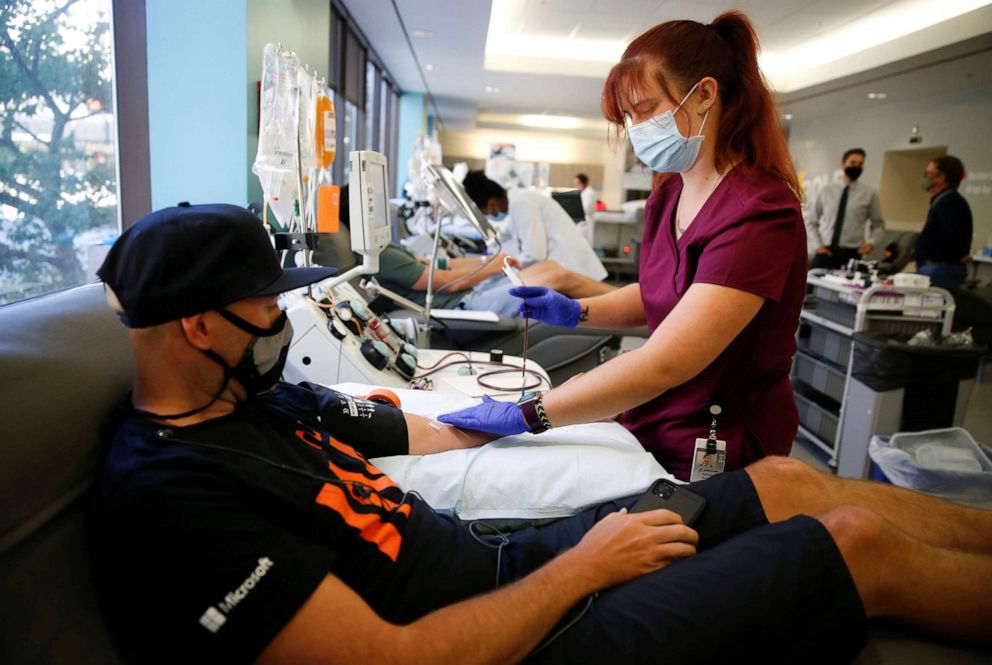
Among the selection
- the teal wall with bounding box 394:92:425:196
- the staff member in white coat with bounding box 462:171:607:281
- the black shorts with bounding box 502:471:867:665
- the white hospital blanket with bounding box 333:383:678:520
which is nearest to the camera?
the black shorts with bounding box 502:471:867:665

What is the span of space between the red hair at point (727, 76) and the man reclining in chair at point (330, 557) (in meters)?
0.77

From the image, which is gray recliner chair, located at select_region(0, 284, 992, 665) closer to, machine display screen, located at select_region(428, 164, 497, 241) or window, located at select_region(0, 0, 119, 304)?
window, located at select_region(0, 0, 119, 304)

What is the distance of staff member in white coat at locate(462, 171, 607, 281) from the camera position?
393 cm

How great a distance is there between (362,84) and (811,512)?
641cm

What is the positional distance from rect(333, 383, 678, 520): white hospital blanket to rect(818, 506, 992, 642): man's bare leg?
1.18ft

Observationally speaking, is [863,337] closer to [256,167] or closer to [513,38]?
[256,167]

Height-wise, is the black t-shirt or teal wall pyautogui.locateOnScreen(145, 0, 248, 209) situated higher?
teal wall pyautogui.locateOnScreen(145, 0, 248, 209)

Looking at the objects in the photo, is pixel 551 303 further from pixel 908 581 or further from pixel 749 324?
pixel 908 581

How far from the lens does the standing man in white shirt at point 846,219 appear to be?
576cm

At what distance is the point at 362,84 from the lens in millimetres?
6555

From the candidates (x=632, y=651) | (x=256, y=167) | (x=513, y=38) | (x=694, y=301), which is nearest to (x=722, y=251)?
(x=694, y=301)

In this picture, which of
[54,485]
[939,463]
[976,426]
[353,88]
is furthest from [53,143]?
[976,426]

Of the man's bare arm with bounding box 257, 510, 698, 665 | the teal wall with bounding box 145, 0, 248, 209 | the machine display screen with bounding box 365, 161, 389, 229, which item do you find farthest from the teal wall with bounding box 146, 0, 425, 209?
the man's bare arm with bounding box 257, 510, 698, 665

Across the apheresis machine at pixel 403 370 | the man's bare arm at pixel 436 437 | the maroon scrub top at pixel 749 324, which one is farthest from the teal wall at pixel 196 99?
the maroon scrub top at pixel 749 324
